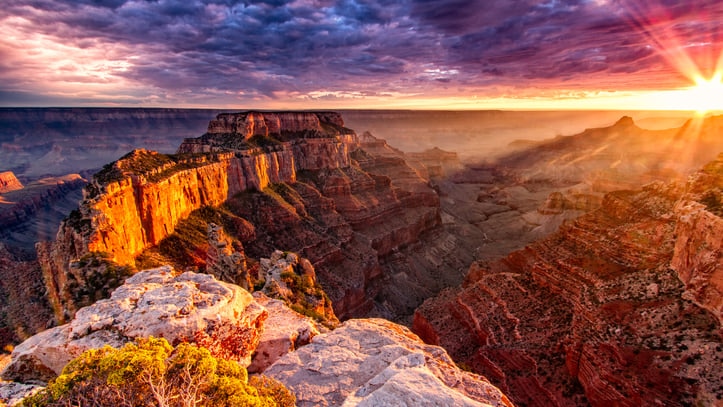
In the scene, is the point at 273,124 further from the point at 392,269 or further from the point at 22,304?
the point at 22,304

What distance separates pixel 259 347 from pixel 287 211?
144ft

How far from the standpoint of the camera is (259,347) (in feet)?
64.9

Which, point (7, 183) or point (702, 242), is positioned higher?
point (702, 242)

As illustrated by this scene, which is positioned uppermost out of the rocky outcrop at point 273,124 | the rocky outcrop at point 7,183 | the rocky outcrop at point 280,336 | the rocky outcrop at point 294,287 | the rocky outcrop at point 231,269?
the rocky outcrop at point 273,124

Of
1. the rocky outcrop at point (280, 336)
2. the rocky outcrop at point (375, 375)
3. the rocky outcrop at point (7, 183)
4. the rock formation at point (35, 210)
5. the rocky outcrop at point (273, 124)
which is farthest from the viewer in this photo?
the rocky outcrop at point (7, 183)

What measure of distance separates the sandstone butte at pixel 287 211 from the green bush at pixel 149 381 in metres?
17.7

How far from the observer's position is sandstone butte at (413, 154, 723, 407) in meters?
26.5

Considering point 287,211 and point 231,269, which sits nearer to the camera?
point 231,269

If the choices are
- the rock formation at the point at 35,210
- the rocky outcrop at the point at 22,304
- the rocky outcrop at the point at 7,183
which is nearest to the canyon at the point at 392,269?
the rocky outcrop at the point at 22,304

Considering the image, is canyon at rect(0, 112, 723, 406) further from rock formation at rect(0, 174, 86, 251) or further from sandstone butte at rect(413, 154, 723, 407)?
rock formation at rect(0, 174, 86, 251)

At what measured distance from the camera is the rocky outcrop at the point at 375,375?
14797 mm

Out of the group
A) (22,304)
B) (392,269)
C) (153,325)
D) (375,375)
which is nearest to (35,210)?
(22,304)

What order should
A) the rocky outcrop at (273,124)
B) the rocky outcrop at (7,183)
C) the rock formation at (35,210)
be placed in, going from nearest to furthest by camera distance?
the rocky outcrop at (273,124), the rock formation at (35,210), the rocky outcrop at (7,183)

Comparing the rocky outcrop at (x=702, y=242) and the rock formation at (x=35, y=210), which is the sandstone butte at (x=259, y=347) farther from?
the rock formation at (x=35, y=210)
